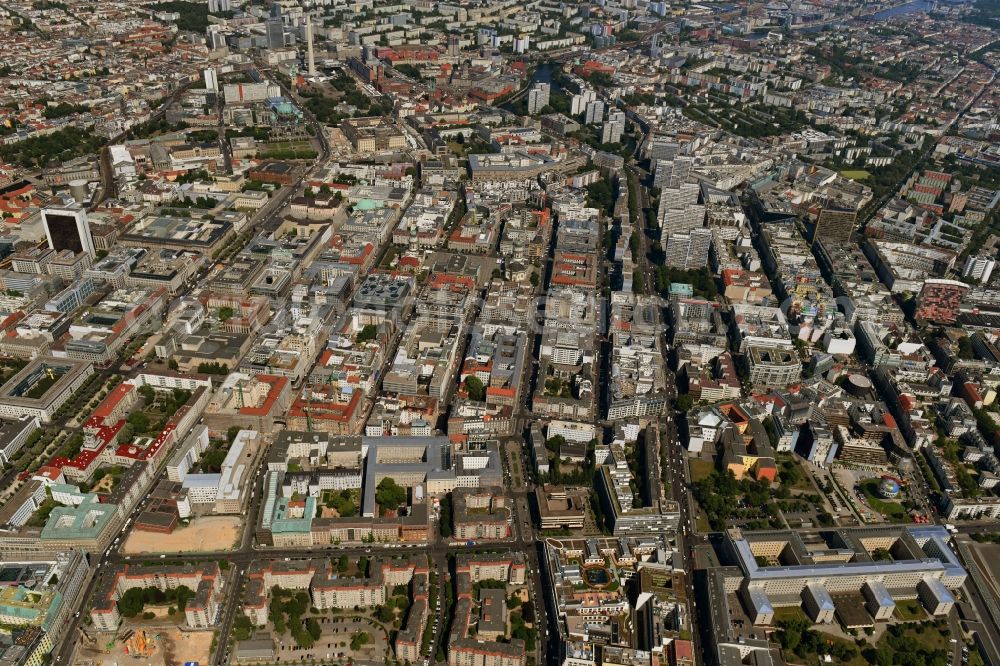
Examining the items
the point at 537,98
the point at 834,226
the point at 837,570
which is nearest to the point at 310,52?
the point at 537,98

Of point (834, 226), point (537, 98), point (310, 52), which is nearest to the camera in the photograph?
point (834, 226)

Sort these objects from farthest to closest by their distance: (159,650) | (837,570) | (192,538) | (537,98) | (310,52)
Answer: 1. (310,52)
2. (537,98)
3. (192,538)
4. (837,570)
5. (159,650)

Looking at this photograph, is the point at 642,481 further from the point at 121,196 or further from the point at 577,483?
the point at 121,196

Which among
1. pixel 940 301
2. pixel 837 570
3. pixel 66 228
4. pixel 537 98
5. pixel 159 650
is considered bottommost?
pixel 159 650

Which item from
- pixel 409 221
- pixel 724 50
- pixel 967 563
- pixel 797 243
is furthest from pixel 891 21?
pixel 967 563

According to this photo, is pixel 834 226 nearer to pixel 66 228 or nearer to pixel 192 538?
pixel 192 538

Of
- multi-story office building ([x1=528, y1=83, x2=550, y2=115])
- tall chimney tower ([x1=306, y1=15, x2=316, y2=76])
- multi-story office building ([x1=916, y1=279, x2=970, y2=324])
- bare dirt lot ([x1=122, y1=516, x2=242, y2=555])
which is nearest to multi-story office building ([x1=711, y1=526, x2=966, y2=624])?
bare dirt lot ([x1=122, y1=516, x2=242, y2=555])
